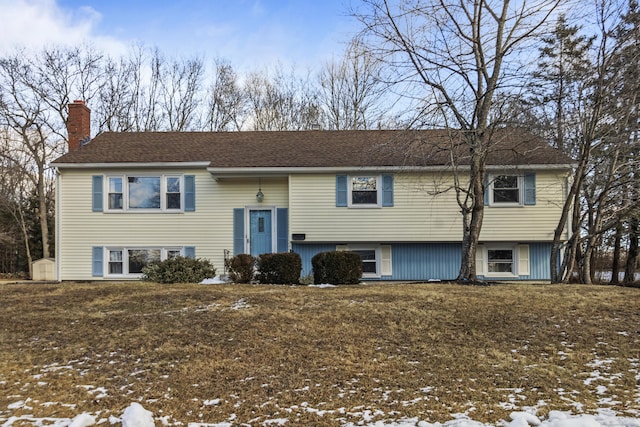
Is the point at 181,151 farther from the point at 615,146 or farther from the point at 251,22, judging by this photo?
the point at 615,146

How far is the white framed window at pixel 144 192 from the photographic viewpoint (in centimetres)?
1456

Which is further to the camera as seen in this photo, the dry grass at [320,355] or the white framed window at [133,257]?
the white framed window at [133,257]

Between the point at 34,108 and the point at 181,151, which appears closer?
the point at 181,151

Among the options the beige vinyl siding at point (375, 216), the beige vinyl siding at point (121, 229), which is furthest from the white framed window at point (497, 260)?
the beige vinyl siding at point (121, 229)

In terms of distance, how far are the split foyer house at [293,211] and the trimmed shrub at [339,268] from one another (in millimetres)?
3084

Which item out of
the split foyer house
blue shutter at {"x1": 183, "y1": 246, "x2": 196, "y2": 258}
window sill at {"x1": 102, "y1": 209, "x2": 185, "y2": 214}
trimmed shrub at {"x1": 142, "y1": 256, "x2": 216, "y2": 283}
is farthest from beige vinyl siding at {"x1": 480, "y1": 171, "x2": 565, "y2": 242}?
window sill at {"x1": 102, "y1": 209, "x2": 185, "y2": 214}

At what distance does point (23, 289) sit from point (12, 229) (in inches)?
662

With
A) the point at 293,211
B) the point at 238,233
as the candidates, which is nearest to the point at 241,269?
A: the point at 293,211

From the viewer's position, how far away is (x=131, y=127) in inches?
1110

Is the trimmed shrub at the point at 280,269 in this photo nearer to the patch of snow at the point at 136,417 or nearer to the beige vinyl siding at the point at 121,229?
the beige vinyl siding at the point at 121,229

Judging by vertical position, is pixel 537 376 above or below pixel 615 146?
below

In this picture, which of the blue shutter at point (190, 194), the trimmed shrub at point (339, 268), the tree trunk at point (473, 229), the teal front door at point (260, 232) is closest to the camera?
the tree trunk at point (473, 229)

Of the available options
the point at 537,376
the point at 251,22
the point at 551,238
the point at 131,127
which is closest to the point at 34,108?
the point at 131,127

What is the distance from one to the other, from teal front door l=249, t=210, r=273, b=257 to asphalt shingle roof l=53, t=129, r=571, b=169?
169 cm
